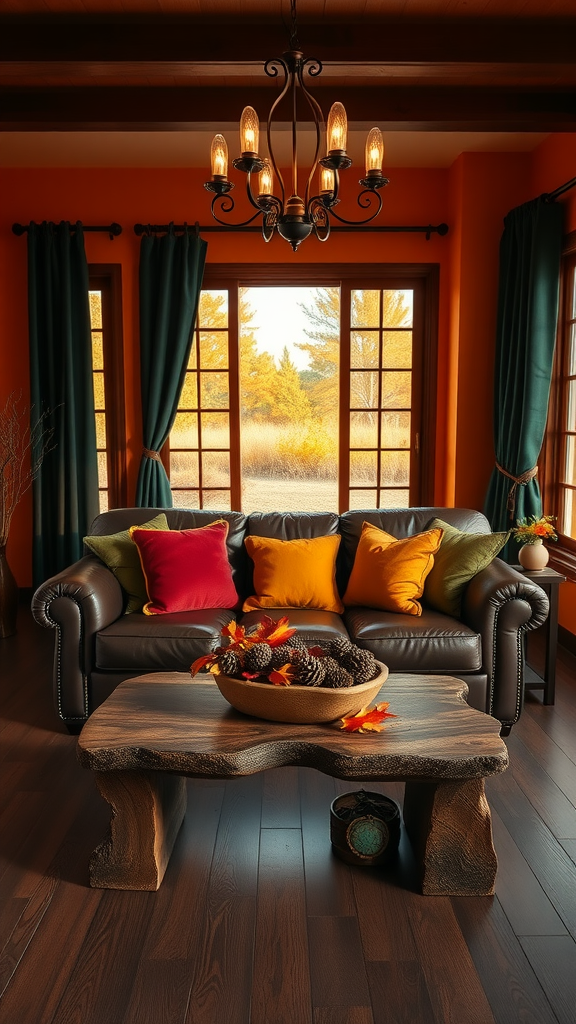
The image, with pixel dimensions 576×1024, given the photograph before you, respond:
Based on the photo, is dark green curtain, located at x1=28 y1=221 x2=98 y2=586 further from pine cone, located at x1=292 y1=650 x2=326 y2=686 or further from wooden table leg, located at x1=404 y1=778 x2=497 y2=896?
wooden table leg, located at x1=404 y1=778 x2=497 y2=896

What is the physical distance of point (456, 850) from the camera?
2301 millimetres

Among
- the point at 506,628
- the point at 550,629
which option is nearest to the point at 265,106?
the point at 506,628

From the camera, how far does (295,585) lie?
3826 millimetres

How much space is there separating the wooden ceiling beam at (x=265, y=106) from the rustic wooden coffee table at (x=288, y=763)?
3.04 meters

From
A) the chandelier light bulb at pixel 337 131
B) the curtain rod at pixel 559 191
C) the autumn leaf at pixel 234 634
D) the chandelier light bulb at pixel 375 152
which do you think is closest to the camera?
the autumn leaf at pixel 234 634

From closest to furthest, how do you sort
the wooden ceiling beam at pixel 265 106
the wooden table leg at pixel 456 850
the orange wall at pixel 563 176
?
the wooden table leg at pixel 456 850, the wooden ceiling beam at pixel 265 106, the orange wall at pixel 563 176

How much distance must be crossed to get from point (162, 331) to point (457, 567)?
271 centimetres

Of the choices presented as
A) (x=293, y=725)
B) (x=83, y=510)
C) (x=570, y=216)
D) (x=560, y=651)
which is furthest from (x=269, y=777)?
(x=570, y=216)

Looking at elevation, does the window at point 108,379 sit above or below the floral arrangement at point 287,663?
above

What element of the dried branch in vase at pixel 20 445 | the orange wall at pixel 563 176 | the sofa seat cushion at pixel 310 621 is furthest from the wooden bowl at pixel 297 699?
the dried branch in vase at pixel 20 445

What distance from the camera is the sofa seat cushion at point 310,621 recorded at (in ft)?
11.2

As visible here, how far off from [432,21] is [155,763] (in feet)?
10.4

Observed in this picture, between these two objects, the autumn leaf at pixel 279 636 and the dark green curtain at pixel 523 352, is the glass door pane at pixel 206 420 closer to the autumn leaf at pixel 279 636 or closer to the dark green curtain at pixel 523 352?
the dark green curtain at pixel 523 352

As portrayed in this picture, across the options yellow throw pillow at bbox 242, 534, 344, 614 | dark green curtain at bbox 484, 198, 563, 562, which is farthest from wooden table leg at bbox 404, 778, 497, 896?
dark green curtain at bbox 484, 198, 563, 562
